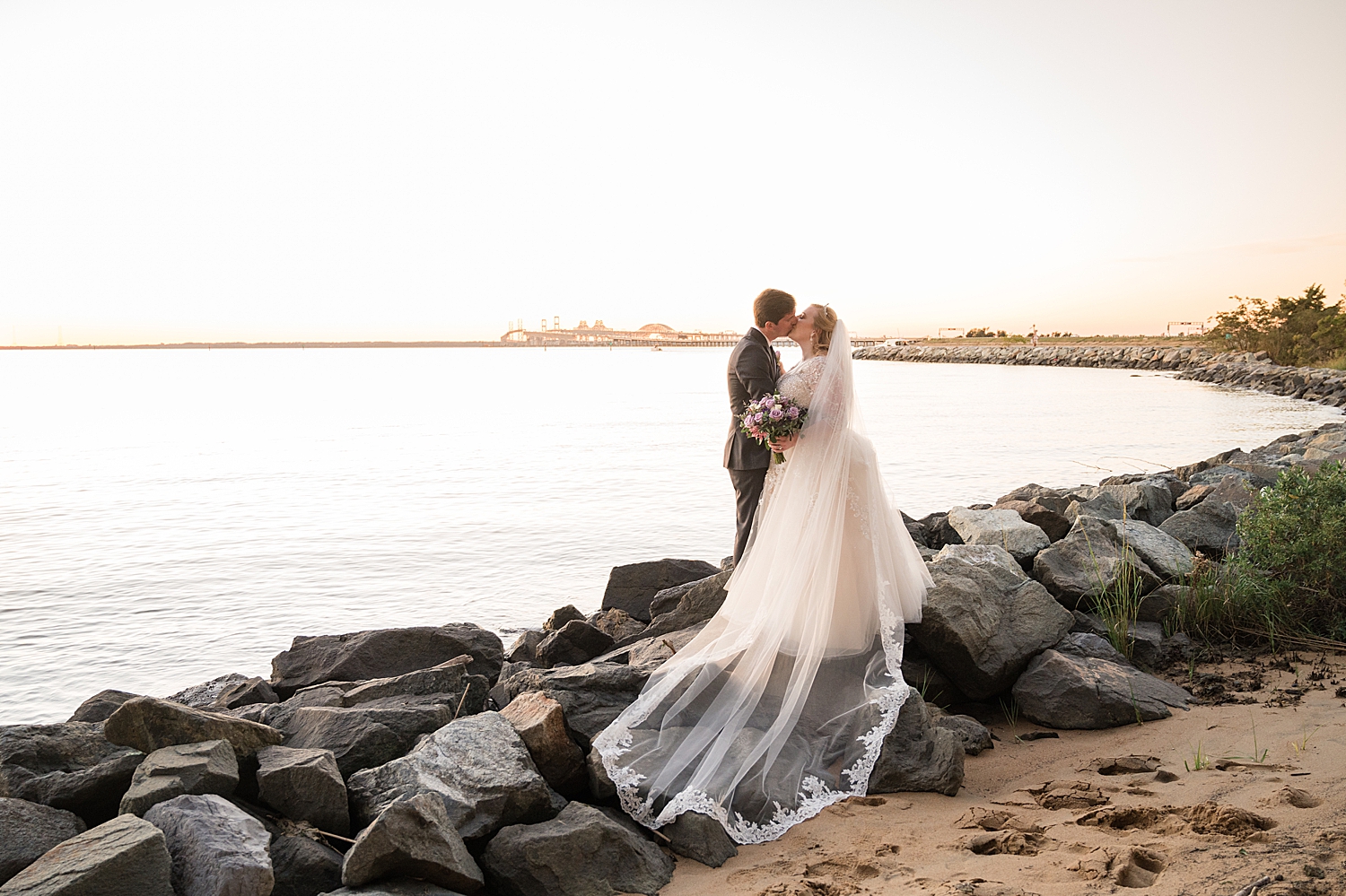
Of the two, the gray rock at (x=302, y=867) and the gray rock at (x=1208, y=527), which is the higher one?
the gray rock at (x=1208, y=527)

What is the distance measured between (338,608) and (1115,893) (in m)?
9.33

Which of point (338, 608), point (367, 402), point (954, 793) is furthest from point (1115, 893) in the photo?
point (367, 402)

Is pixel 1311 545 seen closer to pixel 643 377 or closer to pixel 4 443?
pixel 4 443

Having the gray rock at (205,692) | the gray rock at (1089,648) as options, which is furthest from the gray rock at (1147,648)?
the gray rock at (205,692)

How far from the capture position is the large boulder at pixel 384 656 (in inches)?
269

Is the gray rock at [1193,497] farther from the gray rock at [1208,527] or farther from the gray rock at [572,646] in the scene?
the gray rock at [572,646]

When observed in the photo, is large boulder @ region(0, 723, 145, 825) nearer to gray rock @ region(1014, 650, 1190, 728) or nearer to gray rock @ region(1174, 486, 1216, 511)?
gray rock @ region(1014, 650, 1190, 728)

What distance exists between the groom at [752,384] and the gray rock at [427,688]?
2.57m

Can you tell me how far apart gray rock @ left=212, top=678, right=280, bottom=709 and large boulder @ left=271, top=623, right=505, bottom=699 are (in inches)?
6.5

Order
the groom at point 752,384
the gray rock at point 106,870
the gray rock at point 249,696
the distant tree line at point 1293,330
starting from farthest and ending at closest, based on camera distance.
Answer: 1. the distant tree line at point 1293,330
2. the groom at point 752,384
3. the gray rock at point 249,696
4. the gray rock at point 106,870

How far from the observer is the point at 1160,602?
6.81m

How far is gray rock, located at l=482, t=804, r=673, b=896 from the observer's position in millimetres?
3830

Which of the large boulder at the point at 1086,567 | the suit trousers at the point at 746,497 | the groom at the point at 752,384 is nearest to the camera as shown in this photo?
the large boulder at the point at 1086,567

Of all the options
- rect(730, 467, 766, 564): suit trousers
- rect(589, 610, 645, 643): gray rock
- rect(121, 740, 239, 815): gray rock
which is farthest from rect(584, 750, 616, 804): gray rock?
rect(730, 467, 766, 564): suit trousers
